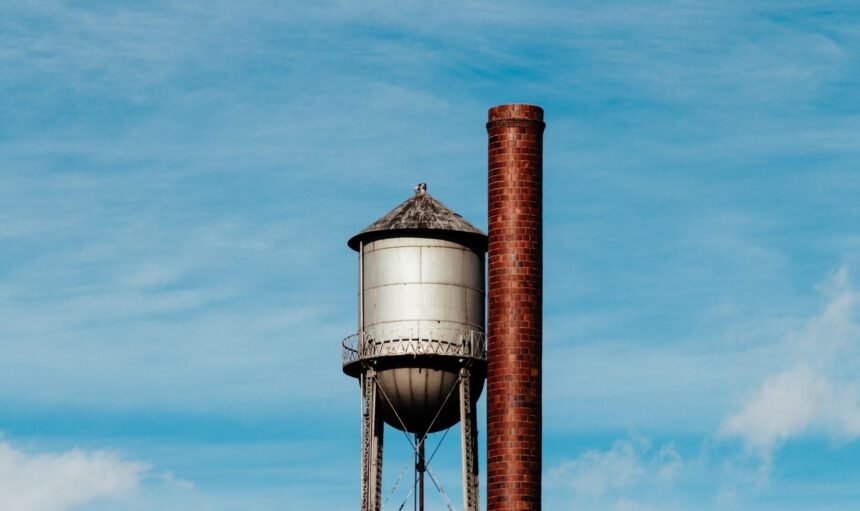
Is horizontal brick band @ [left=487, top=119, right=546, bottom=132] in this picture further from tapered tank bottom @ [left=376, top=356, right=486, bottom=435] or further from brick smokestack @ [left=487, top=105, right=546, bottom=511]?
tapered tank bottom @ [left=376, top=356, right=486, bottom=435]

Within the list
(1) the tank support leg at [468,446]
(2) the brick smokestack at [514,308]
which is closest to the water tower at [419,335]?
(1) the tank support leg at [468,446]

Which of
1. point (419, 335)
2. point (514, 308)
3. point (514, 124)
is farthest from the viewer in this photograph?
point (419, 335)

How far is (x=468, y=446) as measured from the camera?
7412cm

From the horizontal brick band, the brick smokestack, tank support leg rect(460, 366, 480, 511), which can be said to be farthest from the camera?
tank support leg rect(460, 366, 480, 511)

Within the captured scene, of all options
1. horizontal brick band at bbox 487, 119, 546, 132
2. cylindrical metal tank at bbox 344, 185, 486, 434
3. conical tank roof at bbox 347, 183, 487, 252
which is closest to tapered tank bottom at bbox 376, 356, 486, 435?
cylindrical metal tank at bbox 344, 185, 486, 434

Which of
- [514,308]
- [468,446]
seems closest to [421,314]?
[468,446]

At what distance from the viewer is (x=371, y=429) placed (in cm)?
7431

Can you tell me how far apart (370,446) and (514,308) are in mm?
8612

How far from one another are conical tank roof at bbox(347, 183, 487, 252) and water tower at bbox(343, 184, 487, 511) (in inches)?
1.1

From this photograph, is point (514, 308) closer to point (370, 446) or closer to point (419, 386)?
point (419, 386)

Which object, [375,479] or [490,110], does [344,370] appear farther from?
[490,110]

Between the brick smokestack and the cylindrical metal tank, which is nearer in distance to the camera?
the brick smokestack

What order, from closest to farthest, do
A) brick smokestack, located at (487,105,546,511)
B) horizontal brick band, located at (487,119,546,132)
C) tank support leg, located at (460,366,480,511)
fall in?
brick smokestack, located at (487,105,546,511), horizontal brick band, located at (487,119,546,132), tank support leg, located at (460,366,480,511)

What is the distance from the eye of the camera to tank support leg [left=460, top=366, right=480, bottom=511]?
7375 cm
